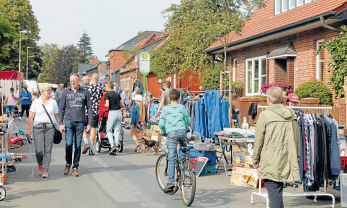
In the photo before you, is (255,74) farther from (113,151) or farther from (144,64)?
(113,151)

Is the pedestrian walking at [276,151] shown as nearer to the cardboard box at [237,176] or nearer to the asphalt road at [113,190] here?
the asphalt road at [113,190]

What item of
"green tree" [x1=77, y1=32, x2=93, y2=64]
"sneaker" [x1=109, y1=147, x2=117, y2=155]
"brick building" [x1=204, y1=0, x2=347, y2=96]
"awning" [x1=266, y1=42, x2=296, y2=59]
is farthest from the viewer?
"green tree" [x1=77, y1=32, x2=93, y2=64]

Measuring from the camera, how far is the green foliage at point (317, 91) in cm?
1466

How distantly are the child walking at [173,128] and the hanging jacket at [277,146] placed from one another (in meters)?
1.92

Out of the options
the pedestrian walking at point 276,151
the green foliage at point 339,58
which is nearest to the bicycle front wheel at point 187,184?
the pedestrian walking at point 276,151

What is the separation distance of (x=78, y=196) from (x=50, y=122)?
7.51 ft

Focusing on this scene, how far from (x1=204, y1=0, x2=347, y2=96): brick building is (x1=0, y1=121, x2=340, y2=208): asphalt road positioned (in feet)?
28.1

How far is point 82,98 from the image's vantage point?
8.87m

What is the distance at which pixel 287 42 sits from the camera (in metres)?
18.1

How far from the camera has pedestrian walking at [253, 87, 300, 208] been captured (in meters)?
4.92

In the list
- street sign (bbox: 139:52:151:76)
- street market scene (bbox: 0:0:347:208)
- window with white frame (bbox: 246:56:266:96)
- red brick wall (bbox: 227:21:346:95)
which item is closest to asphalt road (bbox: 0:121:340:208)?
street market scene (bbox: 0:0:347:208)

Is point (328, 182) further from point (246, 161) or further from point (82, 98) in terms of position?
point (82, 98)

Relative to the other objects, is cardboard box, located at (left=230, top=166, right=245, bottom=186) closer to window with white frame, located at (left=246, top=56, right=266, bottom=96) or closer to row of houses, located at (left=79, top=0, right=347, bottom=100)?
row of houses, located at (left=79, top=0, right=347, bottom=100)

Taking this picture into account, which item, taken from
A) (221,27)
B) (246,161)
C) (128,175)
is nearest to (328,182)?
(246,161)
